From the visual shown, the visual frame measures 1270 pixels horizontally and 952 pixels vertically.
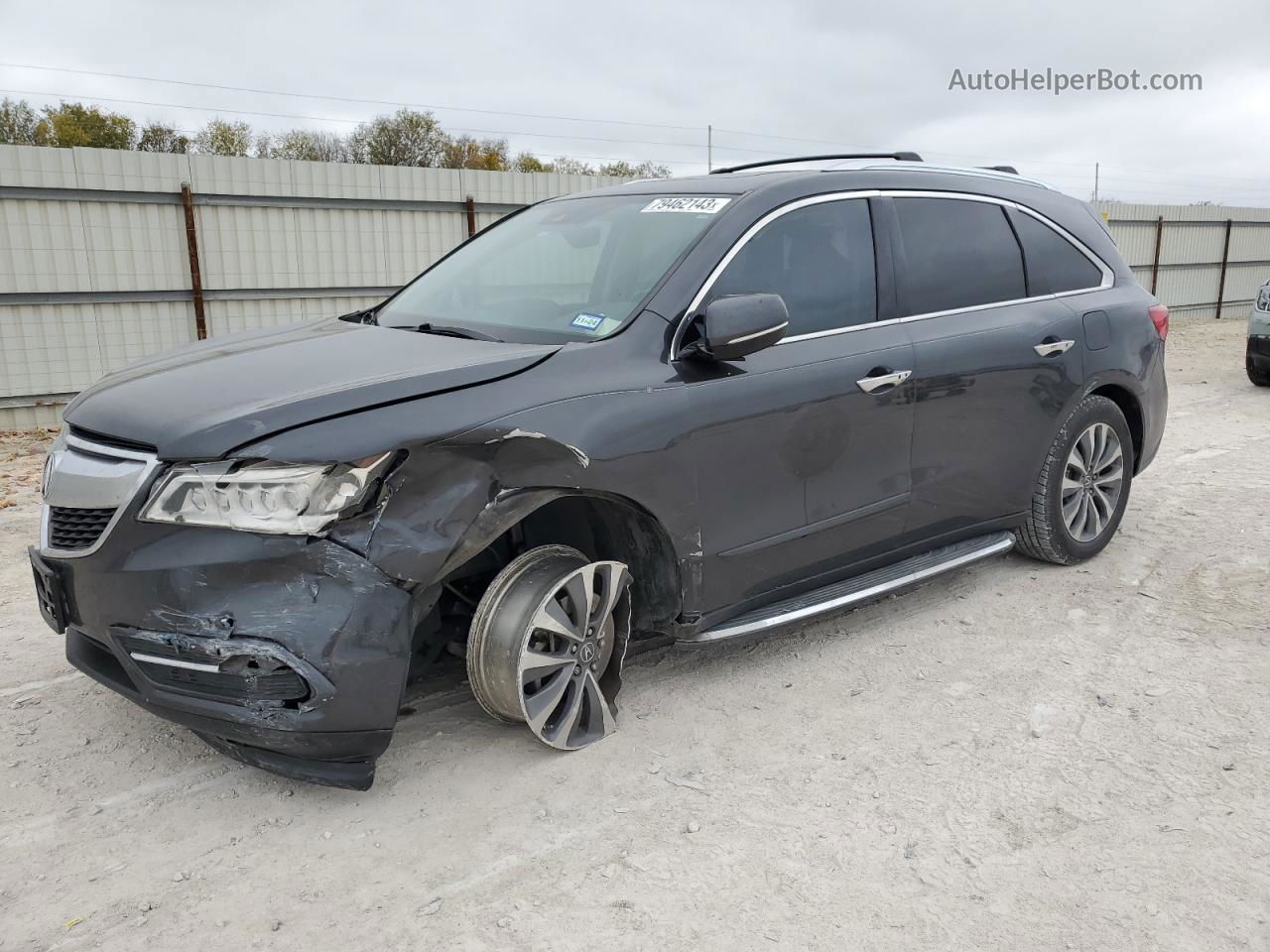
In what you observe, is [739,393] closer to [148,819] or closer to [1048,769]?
[1048,769]

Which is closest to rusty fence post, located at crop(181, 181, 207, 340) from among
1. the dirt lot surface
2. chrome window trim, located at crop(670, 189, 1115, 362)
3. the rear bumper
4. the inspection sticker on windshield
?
the dirt lot surface

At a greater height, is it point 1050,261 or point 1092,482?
point 1050,261

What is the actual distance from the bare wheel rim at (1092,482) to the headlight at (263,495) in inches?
133

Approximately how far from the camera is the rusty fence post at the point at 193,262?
989 cm

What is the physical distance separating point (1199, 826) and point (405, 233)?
33.6ft

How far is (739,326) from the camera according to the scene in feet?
10.3

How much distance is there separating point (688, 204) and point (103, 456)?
2.08m

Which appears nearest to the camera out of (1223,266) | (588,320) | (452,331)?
(588,320)

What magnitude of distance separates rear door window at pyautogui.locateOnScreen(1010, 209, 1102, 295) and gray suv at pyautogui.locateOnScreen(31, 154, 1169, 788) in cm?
2

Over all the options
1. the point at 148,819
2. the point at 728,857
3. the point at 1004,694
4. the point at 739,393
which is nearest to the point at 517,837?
the point at 728,857

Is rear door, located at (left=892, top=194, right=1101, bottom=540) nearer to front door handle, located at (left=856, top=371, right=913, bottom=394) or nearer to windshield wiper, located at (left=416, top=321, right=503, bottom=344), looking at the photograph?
front door handle, located at (left=856, top=371, right=913, bottom=394)

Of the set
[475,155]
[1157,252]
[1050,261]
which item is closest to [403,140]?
[475,155]

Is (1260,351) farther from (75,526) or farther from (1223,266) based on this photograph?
(1223,266)

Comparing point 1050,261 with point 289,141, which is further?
point 289,141
